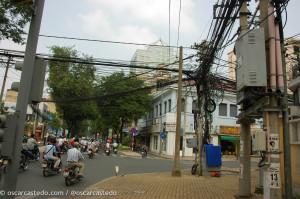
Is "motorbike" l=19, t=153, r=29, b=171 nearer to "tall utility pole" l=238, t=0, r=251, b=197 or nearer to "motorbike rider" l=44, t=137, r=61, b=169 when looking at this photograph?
"motorbike rider" l=44, t=137, r=61, b=169

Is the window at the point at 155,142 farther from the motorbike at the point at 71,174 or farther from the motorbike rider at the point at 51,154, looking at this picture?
the motorbike at the point at 71,174

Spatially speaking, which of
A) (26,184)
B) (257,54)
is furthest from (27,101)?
(26,184)

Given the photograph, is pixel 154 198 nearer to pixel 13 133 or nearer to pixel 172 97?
pixel 13 133

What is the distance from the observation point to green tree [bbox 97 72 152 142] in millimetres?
47094

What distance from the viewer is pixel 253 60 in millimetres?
8625

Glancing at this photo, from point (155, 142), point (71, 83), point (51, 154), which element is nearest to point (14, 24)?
point (51, 154)

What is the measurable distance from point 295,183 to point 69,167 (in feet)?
29.3

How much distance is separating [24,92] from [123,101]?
4177cm

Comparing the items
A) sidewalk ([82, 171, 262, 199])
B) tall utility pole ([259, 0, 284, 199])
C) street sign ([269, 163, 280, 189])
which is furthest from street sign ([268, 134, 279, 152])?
sidewalk ([82, 171, 262, 199])

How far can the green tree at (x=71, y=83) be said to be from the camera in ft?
134

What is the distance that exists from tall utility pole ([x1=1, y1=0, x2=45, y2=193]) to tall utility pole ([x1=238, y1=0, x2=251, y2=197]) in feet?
22.3

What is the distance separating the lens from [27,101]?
5977 millimetres

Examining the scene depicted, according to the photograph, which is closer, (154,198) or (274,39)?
(274,39)

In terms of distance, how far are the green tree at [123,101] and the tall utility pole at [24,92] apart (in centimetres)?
3971
